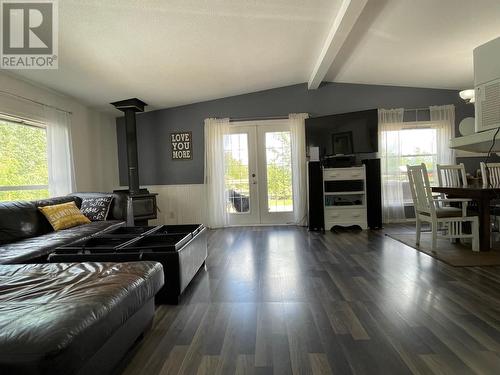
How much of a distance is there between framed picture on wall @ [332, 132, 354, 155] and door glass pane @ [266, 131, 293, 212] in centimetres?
83

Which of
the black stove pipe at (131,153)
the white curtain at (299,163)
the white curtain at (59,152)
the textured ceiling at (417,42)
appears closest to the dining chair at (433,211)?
the textured ceiling at (417,42)

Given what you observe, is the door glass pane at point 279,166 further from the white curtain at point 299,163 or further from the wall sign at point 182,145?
the wall sign at point 182,145

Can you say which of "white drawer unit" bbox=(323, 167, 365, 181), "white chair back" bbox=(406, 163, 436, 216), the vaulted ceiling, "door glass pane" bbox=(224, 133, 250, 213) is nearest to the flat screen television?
"white drawer unit" bbox=(323, 167, 365, 181)

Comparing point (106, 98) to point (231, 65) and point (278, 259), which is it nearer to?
point (231, 65)

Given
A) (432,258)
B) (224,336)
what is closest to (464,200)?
(432,258)

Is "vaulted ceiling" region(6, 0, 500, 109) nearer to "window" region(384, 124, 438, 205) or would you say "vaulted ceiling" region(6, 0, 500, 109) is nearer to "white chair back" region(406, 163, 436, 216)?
"window" region(384, 124, 438, 205)

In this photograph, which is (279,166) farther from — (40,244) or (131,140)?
(40,244)

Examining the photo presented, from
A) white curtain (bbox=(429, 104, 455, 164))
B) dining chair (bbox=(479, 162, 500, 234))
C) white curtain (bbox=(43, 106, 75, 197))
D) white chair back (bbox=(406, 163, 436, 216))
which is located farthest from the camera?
white curtain (bbox=(429, 104, 455, 164))

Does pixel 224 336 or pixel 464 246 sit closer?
pixel 224 336

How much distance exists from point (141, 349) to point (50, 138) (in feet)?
11.8

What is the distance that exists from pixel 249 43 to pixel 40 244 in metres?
3.03

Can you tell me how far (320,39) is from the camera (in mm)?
3580

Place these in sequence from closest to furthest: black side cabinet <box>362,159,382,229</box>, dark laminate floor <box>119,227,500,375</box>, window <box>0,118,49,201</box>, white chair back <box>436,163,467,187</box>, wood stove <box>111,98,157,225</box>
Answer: dark laminate floor <box>119,227,500,375</box>, window <box>0,118,49,201</box>, white chair back <box>436,163,467,187</box>, wood stove <box>111,98,157,225</box>, black side cabinet <box>362,159,382,229</box>

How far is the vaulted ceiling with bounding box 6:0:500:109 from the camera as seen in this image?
2.69 m
